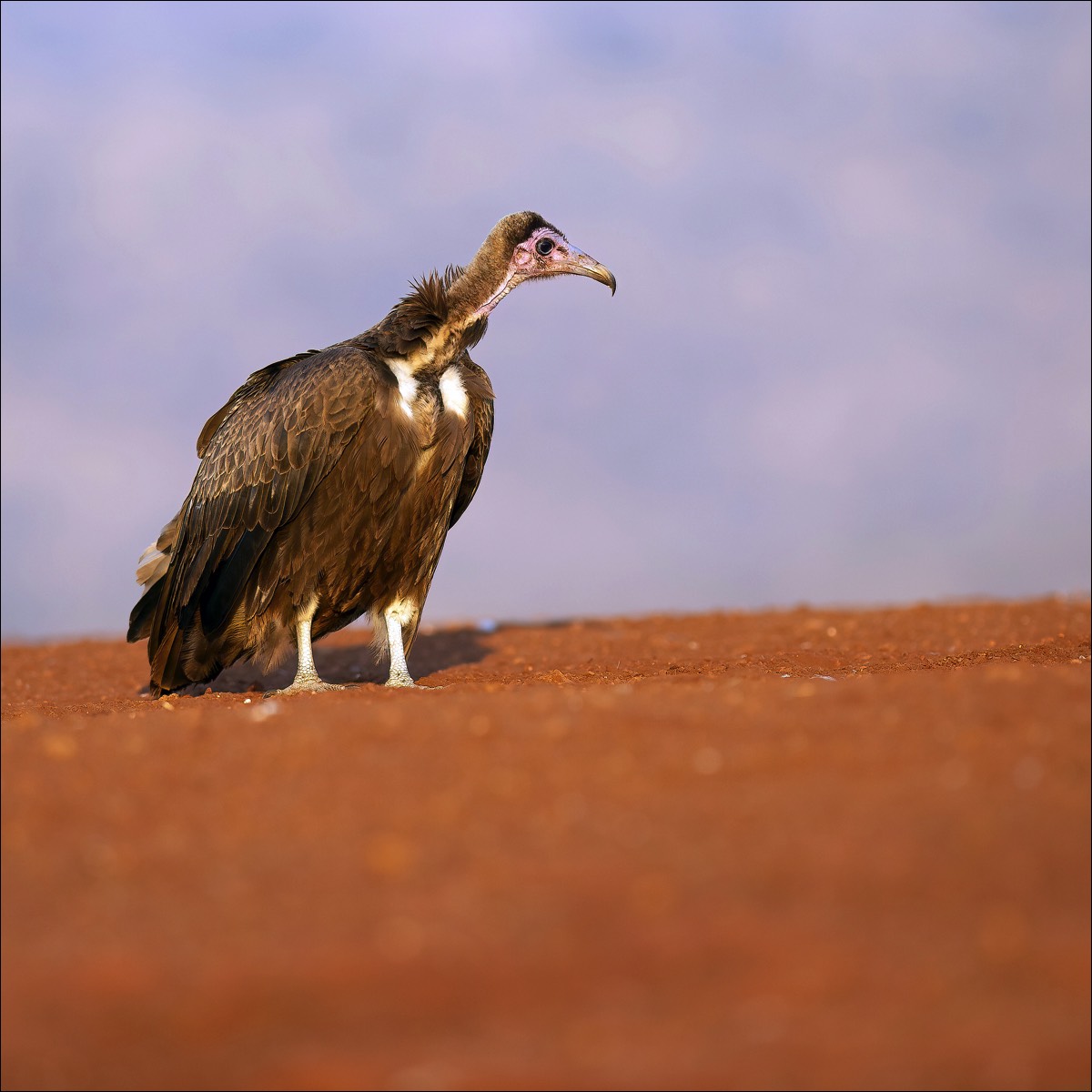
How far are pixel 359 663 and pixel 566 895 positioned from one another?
10.2m

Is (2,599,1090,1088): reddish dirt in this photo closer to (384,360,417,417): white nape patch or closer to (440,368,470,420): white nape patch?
(384,360,417,417): white nape patch

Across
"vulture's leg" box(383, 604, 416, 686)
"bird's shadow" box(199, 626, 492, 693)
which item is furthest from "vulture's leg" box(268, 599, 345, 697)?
"bird's shadow" box(199, 626, 492, 693)

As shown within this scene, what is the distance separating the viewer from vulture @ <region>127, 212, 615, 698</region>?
31.0 feet

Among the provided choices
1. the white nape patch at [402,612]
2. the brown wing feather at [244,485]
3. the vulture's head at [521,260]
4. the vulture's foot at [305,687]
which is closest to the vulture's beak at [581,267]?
the vulture's head at [521,260]


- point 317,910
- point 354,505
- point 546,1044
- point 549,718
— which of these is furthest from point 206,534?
point 546,1044

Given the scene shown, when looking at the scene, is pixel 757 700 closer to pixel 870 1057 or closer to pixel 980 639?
pixel 870 1057

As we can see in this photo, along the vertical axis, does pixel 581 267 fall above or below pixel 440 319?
above

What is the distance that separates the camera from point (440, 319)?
9.90 m

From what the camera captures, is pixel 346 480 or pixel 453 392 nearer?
pixel 346 480

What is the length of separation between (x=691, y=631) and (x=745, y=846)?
11.5 metres

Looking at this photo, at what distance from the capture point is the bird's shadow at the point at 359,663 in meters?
13.1

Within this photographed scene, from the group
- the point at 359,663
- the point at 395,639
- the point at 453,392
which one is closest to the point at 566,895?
the point at 453,392

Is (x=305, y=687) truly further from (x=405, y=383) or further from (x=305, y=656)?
(x=405, y=383)

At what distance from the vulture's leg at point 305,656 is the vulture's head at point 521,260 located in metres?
2.40
